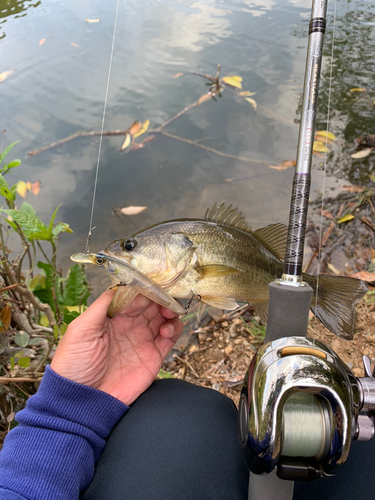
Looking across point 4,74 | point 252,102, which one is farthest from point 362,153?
point 4,74

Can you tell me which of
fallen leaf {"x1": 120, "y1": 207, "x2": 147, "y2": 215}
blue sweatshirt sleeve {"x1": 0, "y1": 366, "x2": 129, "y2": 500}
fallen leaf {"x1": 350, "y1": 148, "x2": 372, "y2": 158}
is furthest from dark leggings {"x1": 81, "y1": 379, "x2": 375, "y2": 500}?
fallen leaf {"x1": 350, "y1": 148, "x2": 372, "y2": 158}

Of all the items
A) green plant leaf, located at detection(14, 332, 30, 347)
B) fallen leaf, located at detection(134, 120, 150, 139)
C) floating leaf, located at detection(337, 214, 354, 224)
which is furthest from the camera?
fallen leaf, located at detection(134, 120, 150, 139)

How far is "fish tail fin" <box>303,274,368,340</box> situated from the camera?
1.74 m

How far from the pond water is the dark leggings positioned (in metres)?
2.31

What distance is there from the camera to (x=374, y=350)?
2432 millimetres

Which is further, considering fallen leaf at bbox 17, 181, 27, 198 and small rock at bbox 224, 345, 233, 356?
fallen leaf at bbox 17, 181, 27, 198

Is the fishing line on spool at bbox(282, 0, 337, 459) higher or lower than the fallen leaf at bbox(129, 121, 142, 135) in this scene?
lower

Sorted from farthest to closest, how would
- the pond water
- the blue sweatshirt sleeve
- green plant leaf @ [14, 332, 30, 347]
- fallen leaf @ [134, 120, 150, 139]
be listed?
fallen leaf @ [134, 120, 150, 139] < the pond water < green plant leaf @ [14, 332, 30, 347] < the blue sweatshirt sleeve

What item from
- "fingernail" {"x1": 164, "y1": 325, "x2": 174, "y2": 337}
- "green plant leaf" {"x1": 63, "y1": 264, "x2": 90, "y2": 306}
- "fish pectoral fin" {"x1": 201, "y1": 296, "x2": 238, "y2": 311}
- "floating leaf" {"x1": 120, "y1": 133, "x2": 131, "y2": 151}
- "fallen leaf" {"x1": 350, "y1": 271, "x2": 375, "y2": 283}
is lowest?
"fallen leaf" {"x1": 350, "y1": 271, "x2": 375, "y2": 283}

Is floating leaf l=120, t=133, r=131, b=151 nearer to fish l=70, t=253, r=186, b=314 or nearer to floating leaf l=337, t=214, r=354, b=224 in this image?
floating leaf l=337, t=214, r=354, b=224

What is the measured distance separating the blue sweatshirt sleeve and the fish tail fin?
1143 mm

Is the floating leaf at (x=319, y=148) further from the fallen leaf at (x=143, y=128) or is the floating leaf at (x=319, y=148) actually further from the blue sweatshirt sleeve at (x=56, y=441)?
the blue sweatshirt sleeve at (x=56, y=441)

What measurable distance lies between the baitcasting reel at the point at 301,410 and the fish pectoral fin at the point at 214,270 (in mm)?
581

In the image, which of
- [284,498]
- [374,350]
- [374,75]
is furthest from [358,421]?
[374,75]
